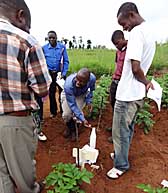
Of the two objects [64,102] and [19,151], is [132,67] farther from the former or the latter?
[64,102]

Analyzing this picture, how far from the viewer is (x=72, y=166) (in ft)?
8.99

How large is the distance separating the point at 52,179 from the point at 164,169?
147 cm

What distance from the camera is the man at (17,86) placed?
6.56 ft

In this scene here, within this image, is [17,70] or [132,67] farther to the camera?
[132,67]

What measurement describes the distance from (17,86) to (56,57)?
290 cm

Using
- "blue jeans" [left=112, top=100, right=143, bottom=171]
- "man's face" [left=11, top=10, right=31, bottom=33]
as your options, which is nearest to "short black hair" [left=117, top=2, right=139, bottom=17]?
"blue jeans" [left=112, top=100, right=143, bottom=171]

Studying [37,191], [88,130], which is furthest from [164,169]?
[37,191]

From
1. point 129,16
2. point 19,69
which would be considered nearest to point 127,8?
point 129,16

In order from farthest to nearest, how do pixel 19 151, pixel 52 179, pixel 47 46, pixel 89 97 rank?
pixel 47 46, pixel 89 97, pixel 52 179, pixel 19 151

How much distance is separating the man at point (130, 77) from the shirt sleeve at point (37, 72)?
0.91m

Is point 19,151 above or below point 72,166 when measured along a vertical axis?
above

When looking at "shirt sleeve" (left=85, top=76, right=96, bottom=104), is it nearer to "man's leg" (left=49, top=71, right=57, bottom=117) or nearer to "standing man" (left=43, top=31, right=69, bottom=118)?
"standing man" (left=43, top=31, right=69, bottom=118)

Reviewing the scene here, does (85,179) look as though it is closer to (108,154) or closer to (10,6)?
(108,154)

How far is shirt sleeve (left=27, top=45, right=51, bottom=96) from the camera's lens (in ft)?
6.72
